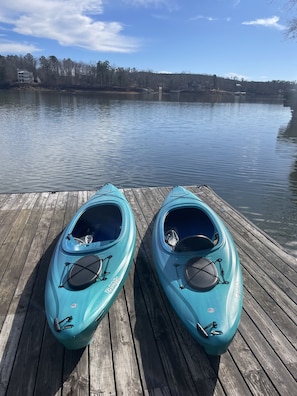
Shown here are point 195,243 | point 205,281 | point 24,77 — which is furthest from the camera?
point 24,77

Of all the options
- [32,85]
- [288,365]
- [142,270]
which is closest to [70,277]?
[142,270]

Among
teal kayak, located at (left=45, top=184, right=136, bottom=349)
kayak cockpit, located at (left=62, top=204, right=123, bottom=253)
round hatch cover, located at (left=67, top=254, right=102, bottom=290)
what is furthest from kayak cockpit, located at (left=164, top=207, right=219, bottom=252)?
round hatch cover, located at (left=67, top=254, right=102, bottom=290)

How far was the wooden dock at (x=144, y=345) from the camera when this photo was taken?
279 centimetres

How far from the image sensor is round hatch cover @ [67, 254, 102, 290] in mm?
3529

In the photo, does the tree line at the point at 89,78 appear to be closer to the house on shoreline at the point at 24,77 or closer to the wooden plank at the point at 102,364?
the house on shoreline at the point at 24,77

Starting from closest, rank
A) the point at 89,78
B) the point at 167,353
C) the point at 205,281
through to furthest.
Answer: the point at 167,353 → the point at 205,281 → the point at 89,78

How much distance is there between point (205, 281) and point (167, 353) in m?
0.96

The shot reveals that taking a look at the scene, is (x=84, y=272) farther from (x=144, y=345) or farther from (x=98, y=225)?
(x=98, y=225)

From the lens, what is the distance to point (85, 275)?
363cm

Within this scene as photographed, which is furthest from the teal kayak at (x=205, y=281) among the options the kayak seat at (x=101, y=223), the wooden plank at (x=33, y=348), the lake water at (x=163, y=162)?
the lake water at (x=163, y=162)

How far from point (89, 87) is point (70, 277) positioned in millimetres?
99305

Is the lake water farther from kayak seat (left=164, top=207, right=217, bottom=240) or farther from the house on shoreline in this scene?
the house on shoreline

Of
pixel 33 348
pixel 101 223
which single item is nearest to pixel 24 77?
pixel 101 223

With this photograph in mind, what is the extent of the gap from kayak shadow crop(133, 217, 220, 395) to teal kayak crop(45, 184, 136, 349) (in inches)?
18.7
